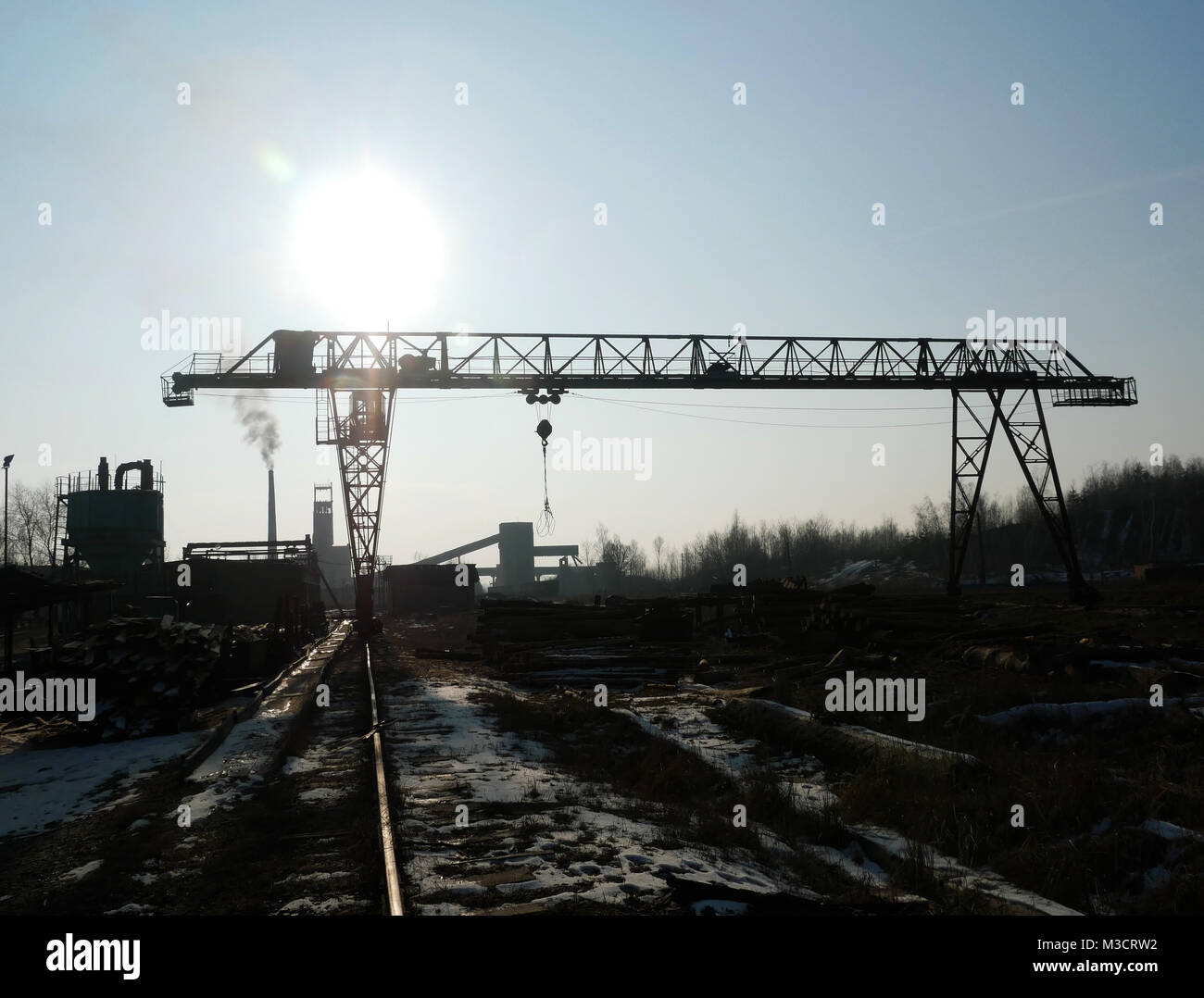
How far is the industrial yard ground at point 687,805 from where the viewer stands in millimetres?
4656

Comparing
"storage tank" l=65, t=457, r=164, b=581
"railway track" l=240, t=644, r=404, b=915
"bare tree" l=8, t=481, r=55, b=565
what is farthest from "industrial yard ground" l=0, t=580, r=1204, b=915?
"bare tree" l=8, t=481, r=55, b=565

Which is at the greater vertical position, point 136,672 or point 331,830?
point 136,672

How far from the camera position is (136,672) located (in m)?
11.7

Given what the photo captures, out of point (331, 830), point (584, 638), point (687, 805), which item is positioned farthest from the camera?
point (584, 638)

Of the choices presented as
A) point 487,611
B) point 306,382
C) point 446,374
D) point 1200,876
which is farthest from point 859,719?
point 306,382

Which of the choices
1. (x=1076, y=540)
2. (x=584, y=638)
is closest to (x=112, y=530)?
(x=584, y=638)

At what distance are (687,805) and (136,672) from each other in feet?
27.8

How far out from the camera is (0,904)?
4758mm

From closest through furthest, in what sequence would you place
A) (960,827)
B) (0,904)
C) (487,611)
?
(0,904) < (960,827) < (487,611)

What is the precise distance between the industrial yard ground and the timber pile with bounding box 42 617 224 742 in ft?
1.63

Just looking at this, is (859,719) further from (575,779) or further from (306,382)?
(306,382)

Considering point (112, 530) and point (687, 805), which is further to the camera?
point (112, 530)

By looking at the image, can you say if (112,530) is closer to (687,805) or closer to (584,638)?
(584,638)
